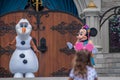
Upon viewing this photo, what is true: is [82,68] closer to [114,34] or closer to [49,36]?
[49,36]

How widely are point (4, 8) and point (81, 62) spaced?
33.9 feet

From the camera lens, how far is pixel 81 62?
6.21 metres

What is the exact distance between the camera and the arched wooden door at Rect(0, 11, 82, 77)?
39.3 ft

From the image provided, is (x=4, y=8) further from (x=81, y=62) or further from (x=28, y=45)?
(x=81, y=62)

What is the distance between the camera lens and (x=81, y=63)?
6203 millimetres

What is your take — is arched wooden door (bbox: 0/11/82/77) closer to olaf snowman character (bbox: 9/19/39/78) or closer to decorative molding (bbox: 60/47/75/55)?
decorative molding (bbox: 60/47/75/55)

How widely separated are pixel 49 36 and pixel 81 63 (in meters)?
5.95

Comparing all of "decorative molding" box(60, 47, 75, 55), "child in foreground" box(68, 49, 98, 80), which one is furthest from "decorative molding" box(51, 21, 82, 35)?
"child in foreground" box(68, 49, 98, 80)

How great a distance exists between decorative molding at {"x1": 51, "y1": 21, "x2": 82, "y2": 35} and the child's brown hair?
6005mm

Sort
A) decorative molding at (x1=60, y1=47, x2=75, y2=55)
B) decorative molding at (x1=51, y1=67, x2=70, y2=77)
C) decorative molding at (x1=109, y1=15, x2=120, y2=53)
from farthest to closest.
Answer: decorative molding at (x1=109, y1=15, x2=120, y2=53) < decorative molding at (x1=60, y1=47, x2=75, y2=55) < decorative molding at (x1=51, y1=67, x2=70, y2=77)

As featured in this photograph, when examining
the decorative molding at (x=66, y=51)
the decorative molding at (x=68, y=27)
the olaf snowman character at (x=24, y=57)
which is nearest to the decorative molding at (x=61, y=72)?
the decorative molding at (x=66, y=51)

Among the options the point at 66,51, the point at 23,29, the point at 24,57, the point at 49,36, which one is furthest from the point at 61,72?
the point at 23,29

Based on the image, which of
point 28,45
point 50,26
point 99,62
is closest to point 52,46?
point 50,26

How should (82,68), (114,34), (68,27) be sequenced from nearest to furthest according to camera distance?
(82,68)
(68,27)
(114,34)
